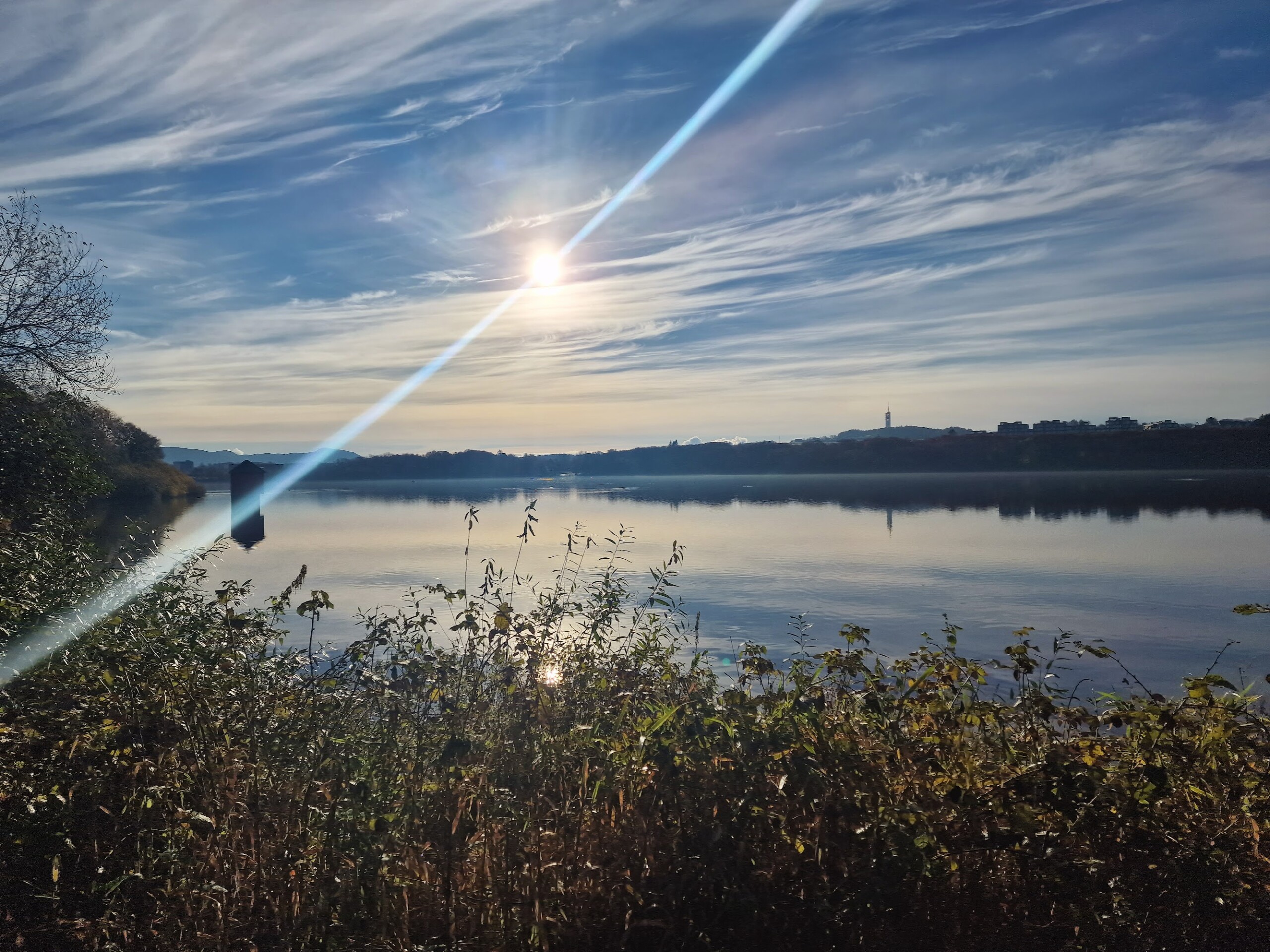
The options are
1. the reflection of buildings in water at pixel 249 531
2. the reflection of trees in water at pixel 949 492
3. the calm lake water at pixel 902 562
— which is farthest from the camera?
the reflection of trees in water at pixel 949 492

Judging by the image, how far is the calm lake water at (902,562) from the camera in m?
12.5

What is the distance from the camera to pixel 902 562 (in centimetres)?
2138

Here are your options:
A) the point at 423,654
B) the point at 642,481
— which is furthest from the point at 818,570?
the point at 642,481

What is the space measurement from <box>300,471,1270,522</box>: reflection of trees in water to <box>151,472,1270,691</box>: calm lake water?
554 millimetres

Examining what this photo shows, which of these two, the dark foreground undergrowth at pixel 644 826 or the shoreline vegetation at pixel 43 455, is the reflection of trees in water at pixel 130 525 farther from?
the dark foreground undergrowth at pixel 644 826

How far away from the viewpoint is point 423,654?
4.86m

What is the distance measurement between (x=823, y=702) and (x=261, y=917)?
218 cm

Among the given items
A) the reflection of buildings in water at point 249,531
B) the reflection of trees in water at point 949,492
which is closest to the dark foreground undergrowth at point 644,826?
the reflection of buildings in water at point 249,531

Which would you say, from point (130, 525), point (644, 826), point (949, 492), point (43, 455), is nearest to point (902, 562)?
point (130, 525)

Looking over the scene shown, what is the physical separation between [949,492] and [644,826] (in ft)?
199

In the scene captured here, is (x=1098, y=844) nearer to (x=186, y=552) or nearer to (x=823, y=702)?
(x=823, y=702)

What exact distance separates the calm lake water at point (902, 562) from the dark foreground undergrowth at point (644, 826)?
6.05 metres

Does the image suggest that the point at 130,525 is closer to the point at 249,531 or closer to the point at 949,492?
the point at 249,531

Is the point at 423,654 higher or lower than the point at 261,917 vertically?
higher
